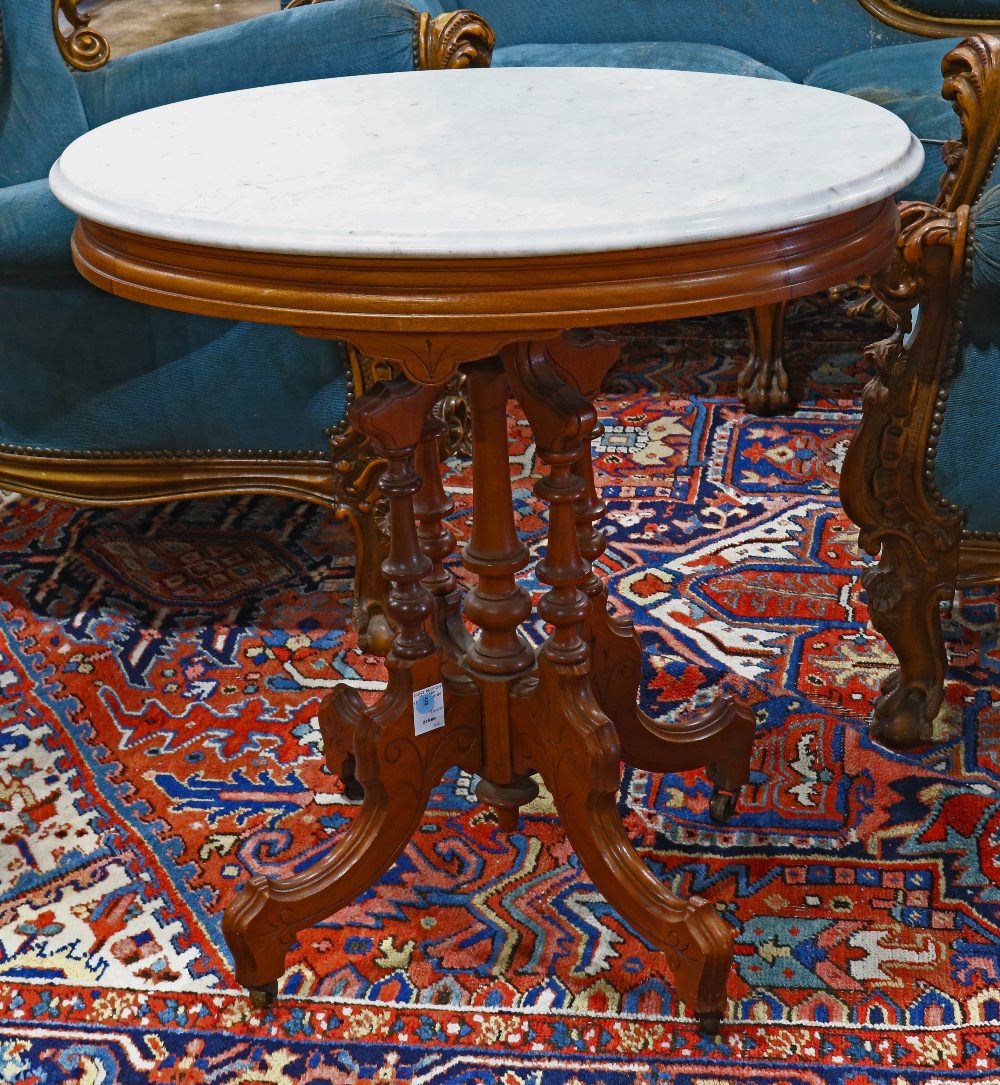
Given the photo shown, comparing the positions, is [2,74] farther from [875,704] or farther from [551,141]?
[875,704]

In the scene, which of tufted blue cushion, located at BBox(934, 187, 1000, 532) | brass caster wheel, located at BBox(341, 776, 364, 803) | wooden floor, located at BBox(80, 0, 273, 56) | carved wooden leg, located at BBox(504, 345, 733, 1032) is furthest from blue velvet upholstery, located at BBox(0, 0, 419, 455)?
wooden floor, located at BBox(80, 0, 273, 56)


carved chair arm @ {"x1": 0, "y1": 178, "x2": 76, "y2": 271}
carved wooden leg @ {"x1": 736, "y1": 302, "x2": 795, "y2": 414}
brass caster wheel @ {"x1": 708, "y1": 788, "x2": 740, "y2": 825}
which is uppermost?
carved chair arm @ {"x1": 0, "y1": 178, "x2": 76, "y2": 271}

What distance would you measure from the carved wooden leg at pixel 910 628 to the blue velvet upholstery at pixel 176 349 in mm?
918

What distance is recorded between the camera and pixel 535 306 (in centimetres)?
114

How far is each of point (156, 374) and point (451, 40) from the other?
2.43 ft

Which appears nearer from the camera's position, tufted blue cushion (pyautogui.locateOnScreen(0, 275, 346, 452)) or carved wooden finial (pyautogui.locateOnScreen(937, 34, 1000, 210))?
carved wooden finial (pyautogui.locateOnScreen(937, 34, 1000, 210))

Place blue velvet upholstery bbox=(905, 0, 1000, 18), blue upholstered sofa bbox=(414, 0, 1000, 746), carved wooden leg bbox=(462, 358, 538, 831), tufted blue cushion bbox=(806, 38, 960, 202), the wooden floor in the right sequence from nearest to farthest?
carved wooden leg bbox=(462, 358, 538, 831) → blue upholstered sofa bbox=(414, 0, 1000, 746) → tufted blue cushion bbox=(806, 38, 960, 202) → blue velvet upholstery bbox=(905, 0, 1000, 18) → the wooden floor

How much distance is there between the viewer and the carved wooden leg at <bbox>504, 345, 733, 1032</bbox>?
147 centimetres

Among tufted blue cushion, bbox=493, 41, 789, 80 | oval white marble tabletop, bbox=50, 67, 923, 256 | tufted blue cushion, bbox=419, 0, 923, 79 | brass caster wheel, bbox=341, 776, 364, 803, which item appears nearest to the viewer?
oval white marble tabletop, bbox=50, 67, 923, 256

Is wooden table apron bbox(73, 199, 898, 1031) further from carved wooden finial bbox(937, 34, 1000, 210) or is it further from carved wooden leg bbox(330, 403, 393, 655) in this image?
carved wooden finial bbox(937, 34, 1000, 210)

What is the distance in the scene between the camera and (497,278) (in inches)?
44.8

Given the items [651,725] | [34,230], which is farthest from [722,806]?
[34,230]

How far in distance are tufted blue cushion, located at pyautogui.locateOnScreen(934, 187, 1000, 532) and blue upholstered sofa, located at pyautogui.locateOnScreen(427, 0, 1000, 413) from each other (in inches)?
51.3

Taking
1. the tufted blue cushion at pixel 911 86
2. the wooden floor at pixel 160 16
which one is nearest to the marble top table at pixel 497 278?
the tufted blue cushion at pixel 911 86
